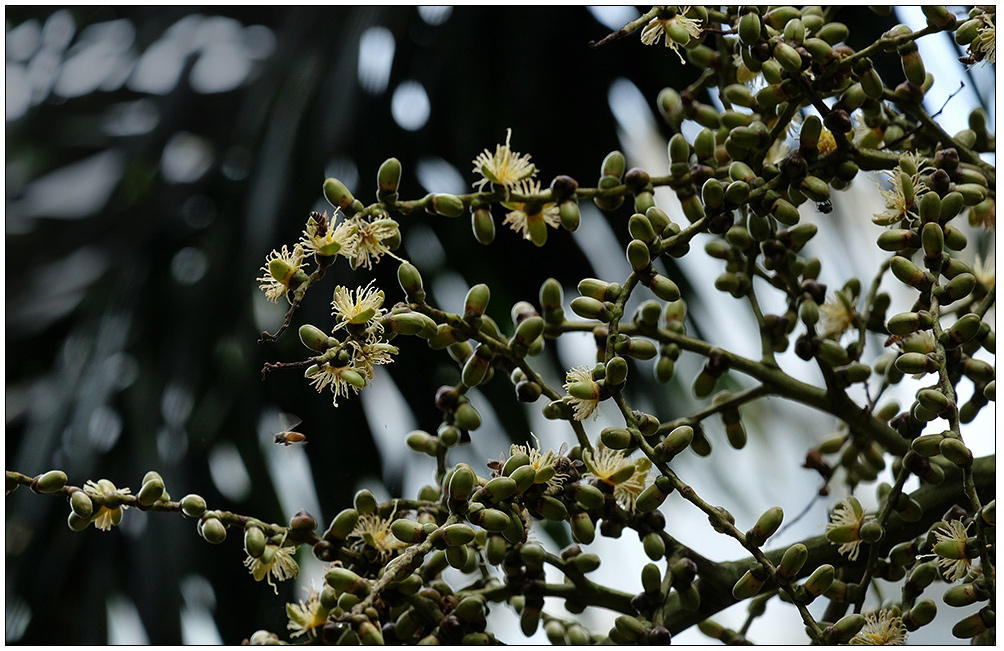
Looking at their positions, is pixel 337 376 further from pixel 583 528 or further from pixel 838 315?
pixel 838 315

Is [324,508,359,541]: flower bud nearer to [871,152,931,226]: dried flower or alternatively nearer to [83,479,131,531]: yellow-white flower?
[83,479,131,531]: yellow-white flower

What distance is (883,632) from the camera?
400 millimetres

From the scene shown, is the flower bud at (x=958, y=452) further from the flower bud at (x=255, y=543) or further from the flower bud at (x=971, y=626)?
the flower bud at (x=255, y=543)

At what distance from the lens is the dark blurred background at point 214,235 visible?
70 cm

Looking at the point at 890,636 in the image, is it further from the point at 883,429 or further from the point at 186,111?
the point at 186,111

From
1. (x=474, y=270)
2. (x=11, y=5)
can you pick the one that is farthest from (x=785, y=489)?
(x=11, y=5)

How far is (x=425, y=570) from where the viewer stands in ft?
1.43

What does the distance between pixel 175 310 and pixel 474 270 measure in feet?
0.88

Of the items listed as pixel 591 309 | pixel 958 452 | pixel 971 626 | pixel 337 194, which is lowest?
pixel 971 626

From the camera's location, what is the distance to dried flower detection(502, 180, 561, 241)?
449 millimetres

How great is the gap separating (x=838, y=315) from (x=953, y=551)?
0.70 feet

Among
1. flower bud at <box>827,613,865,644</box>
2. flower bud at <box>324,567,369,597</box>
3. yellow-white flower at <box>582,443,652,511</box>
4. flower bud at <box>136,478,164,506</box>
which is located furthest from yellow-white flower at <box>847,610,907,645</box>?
flower bud at <box>136,478,164,506</box>

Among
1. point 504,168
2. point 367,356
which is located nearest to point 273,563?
point 367,356

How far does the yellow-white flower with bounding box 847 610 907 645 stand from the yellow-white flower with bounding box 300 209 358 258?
305mm
